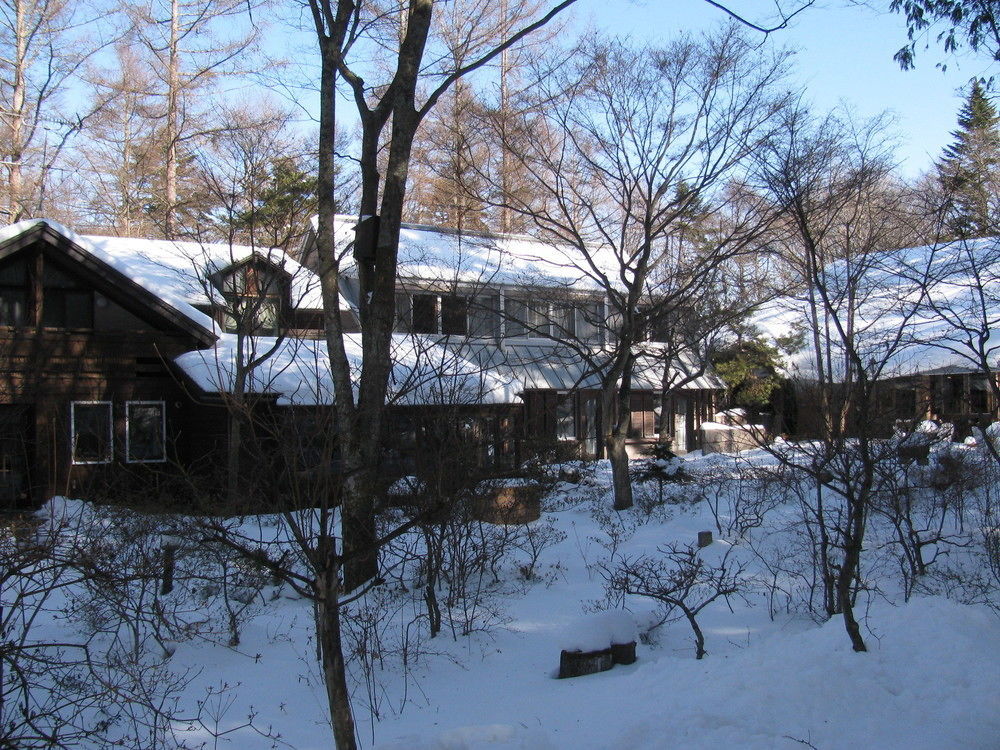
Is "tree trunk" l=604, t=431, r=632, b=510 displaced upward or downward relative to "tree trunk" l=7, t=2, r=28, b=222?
downward

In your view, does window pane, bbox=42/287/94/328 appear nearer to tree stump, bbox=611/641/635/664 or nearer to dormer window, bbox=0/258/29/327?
dormer window, bbox=0/258/29/327

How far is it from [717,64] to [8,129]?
20.5 m

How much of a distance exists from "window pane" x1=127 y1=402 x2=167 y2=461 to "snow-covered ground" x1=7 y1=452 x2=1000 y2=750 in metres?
8.68

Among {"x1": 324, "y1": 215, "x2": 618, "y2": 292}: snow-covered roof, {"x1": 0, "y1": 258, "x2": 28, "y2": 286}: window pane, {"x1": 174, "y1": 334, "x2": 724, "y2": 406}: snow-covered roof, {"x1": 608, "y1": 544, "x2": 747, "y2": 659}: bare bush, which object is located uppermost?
{"x1": 324, "y1": 215, "x2": 618, "y2": 292}: snow-covered roof

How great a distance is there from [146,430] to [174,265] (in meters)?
4.66

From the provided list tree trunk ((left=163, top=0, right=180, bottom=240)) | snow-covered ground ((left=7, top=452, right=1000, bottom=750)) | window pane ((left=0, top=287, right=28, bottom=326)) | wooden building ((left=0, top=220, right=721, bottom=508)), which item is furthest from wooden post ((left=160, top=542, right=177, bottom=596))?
tree trunk ((left=163, top=0, right=180, bottom=240))

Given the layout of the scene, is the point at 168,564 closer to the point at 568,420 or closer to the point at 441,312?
the point at 441,312

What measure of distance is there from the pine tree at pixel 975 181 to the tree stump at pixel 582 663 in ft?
21.8

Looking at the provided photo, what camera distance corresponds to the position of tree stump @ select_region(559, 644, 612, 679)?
718 cm

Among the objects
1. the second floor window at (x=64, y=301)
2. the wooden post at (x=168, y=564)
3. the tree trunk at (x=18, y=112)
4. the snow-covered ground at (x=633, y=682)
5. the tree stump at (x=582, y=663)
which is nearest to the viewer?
the snow-covered ground at (x=633, y=682)

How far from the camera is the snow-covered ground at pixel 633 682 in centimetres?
536

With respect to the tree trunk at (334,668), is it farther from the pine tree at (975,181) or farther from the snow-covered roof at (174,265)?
the snow-covered roof at (174,265)

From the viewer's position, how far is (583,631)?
7477 millimetres

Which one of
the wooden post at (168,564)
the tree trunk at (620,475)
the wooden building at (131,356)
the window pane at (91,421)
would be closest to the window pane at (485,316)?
the wooden building at (131,356)
